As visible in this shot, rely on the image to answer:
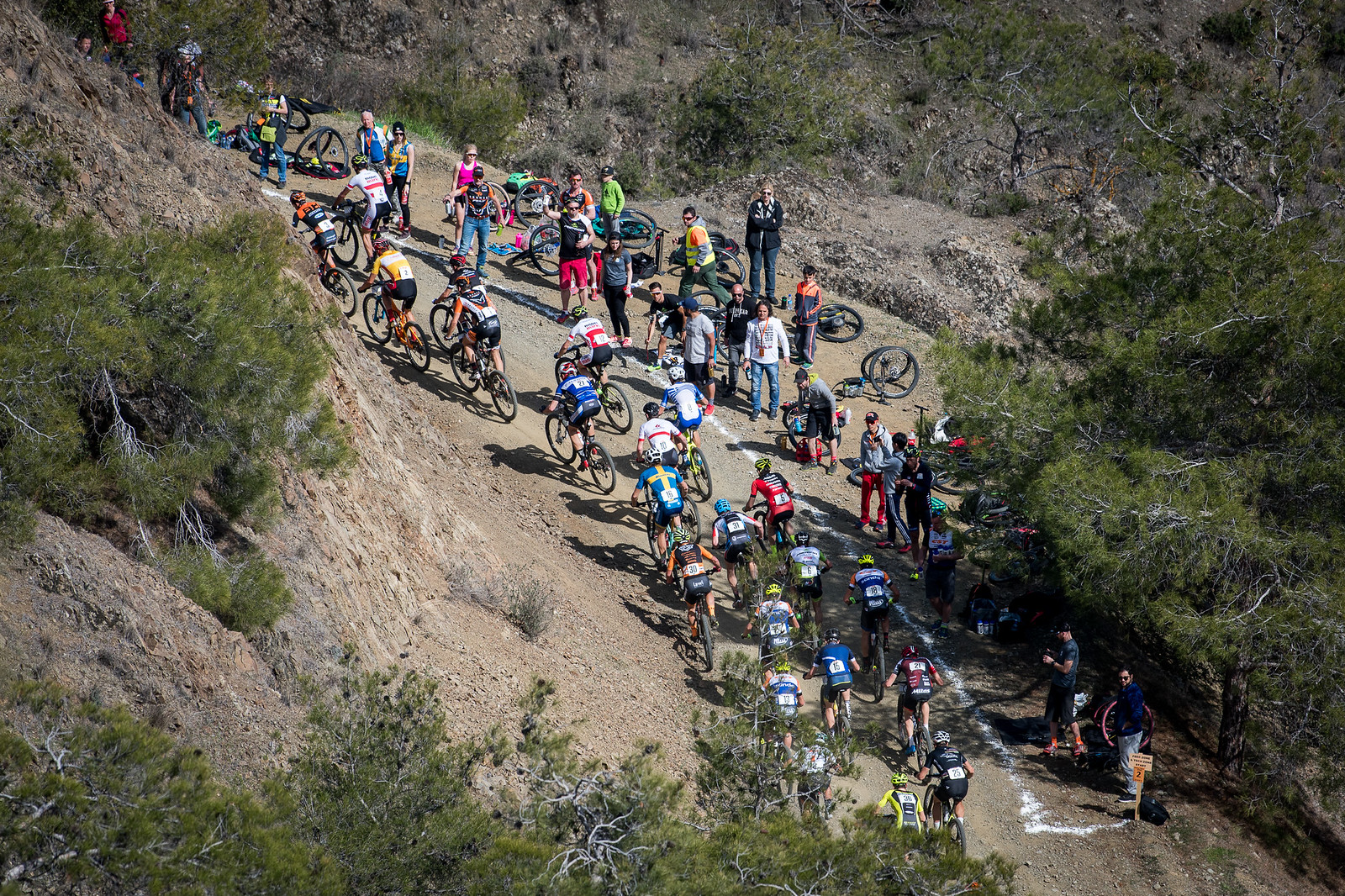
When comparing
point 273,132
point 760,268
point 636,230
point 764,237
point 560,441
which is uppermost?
point 273,132

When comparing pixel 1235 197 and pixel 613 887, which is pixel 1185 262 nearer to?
pixel 1235 197

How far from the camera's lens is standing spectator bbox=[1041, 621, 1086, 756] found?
11.4 meters

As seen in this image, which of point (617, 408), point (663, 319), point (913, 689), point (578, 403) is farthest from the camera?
point (663, 319)

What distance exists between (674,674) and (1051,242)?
745cm

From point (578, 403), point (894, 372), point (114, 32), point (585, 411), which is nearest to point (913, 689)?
point (585, 411)

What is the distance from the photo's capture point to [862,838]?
616 centimetres

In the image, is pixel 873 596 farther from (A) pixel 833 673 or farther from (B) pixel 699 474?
(B) pixel 699 474

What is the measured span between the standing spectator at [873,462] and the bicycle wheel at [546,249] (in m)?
8.09

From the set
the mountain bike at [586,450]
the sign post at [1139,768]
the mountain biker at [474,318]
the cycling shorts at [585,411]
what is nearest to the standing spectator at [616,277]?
the mountain biker at [474,318]

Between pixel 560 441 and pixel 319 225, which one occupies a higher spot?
pixel 319 225

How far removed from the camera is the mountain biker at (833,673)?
10.9m

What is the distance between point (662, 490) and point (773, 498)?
1.56 meters

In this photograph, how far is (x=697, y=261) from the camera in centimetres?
1792

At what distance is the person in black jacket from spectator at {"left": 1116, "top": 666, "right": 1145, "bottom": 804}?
9718 mm
